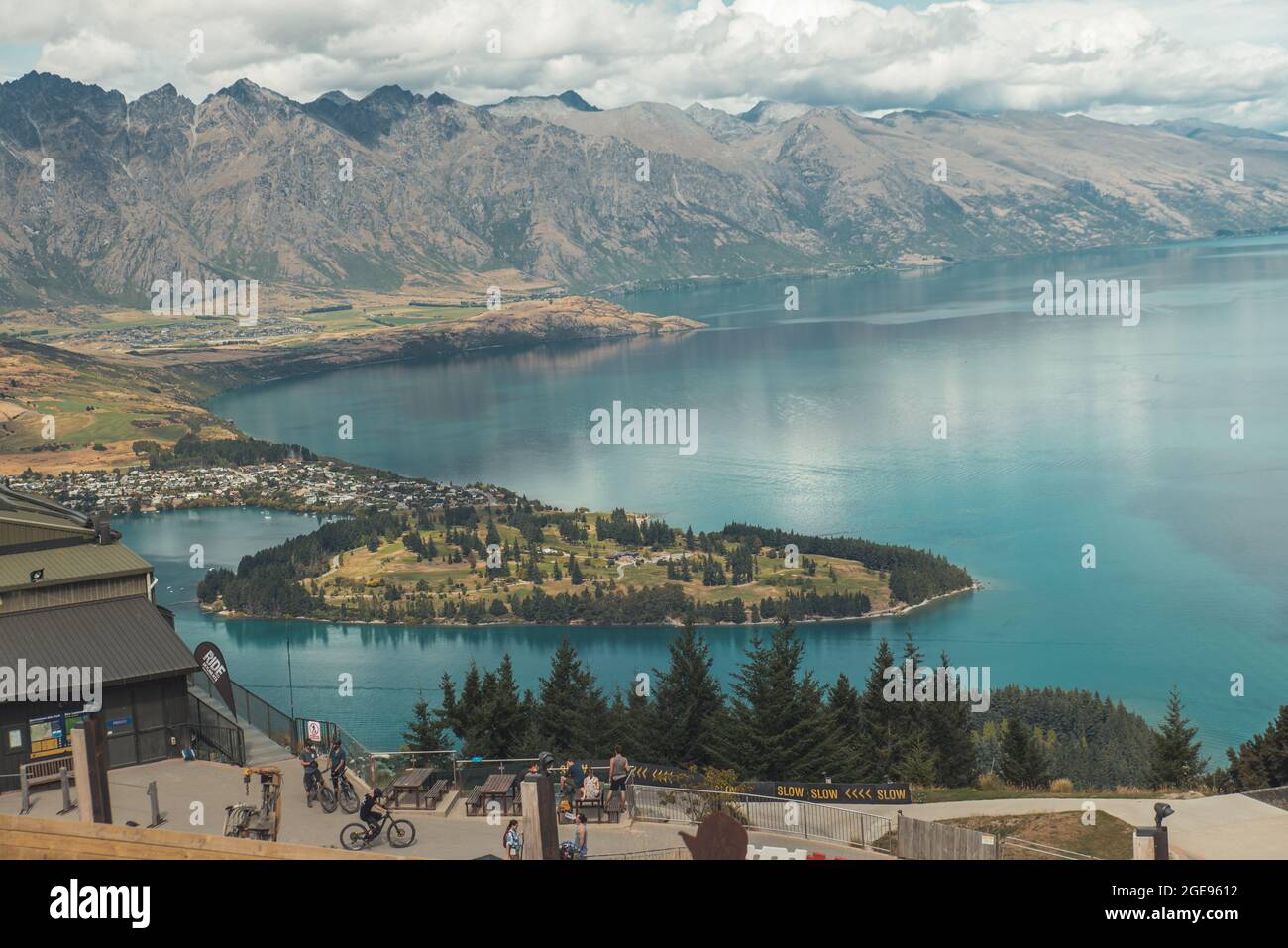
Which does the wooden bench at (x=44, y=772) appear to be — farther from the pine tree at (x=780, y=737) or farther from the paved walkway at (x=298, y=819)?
the pine tree at (x=780, y=737)

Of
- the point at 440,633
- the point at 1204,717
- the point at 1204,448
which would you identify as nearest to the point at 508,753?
the point at 1204,717

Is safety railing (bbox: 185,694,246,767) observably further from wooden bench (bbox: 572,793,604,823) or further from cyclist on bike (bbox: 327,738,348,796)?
wooden bench (bbox: 572,793,604,823)

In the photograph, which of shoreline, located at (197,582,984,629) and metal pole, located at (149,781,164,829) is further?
shoreline, located at (197,582,984,629)

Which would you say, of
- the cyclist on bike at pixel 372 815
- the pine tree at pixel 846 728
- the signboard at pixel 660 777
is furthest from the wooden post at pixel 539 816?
the pine tree at pixel 846 728

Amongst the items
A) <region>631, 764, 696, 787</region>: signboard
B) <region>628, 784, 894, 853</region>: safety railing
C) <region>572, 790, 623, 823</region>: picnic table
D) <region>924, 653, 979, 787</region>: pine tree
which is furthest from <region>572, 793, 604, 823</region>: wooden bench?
<region>924, 653, 979, 787</region>: pine tree

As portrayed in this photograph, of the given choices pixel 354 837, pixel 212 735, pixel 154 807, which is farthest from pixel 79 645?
pixel 354 837
